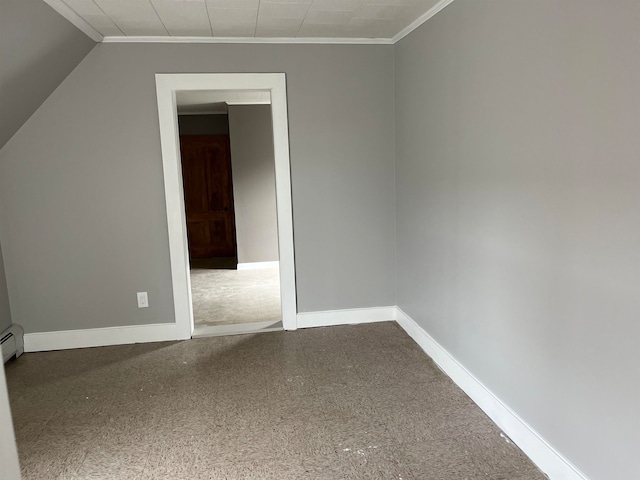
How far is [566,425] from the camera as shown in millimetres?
1875

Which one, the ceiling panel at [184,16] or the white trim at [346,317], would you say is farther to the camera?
the white trim at [346,317]

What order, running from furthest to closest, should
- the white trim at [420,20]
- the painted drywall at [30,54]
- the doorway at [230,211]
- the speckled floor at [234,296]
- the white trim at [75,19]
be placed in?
the doorway at [230,211]
the speckled floor at [234,296]
the white trim at [420,20]
the white trim at [75,19]
the painted drywall at [30,54]

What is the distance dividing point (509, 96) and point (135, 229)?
105 inches

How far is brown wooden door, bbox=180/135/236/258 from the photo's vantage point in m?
7.04

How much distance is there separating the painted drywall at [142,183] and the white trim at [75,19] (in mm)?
156

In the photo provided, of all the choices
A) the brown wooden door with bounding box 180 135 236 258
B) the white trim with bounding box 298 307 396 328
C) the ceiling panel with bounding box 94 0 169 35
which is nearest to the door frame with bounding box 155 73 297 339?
the white trim with bounding box 298 307 396 328

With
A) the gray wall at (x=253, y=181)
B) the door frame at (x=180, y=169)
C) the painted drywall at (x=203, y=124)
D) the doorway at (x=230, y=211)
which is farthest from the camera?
the painted drywall at (x=203, y=124)

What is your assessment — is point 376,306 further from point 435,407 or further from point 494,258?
point 494,258

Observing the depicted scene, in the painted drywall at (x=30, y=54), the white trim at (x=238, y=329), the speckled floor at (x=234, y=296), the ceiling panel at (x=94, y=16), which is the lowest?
the speckled floor at (x=234, y=296)

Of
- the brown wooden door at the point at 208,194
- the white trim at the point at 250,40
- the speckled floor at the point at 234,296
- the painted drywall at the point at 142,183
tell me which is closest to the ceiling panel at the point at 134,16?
the white trim at the point at 250,40

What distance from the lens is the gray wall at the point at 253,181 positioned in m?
6.26

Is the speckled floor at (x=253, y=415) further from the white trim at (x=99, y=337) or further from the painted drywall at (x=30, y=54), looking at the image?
the painted drywall at (x=30, y=54)

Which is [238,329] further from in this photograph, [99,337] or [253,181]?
[253,181]

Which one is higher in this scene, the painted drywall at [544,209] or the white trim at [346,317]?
the painted drywall at [544,209]
